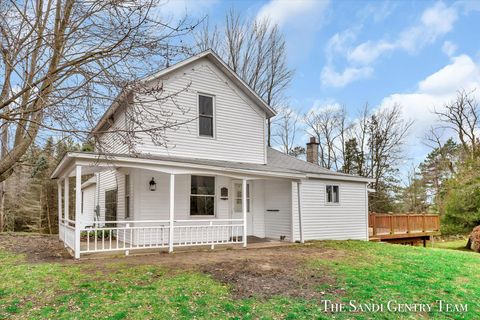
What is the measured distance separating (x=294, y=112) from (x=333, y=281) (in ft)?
82.0

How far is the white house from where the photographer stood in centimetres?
1085

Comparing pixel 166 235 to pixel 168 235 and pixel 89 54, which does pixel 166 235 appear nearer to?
pixel 168 235

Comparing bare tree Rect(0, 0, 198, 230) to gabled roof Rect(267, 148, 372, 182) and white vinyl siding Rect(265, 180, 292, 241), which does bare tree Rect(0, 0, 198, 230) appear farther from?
gabled roof Rect(267, 148, 372, 182)

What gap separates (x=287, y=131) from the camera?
31.6 m

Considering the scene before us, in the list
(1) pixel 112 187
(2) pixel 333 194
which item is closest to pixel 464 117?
(2) pixel 333 194

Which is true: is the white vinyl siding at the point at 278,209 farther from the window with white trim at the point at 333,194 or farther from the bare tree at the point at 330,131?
the bare tree at the point at 330,131

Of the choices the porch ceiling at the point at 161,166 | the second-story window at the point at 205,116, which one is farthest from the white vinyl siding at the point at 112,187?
the second-story window at the point at 205,116

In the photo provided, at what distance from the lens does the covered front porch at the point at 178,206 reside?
9.83 m

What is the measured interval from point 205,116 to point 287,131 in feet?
65.5

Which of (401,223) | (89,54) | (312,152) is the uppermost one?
(89,54)

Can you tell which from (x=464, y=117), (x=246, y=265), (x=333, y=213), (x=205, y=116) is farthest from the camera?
(x=464, y=117)

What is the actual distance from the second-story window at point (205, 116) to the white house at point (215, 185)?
0.04 metres

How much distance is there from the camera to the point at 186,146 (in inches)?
468

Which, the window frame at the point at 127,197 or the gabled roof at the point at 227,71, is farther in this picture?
the gabled roof at the point at 227,71
